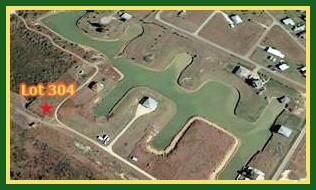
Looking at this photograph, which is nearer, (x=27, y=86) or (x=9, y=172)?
(x=9, y=172)

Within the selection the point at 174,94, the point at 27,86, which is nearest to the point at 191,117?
the point at 174,94

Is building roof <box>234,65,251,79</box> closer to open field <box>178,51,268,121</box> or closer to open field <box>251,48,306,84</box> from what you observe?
open field <box>178,51,268,121</box>

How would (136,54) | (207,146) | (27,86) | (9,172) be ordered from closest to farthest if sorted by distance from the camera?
(9,172) < (207,146) < (27,86) < (136,54)

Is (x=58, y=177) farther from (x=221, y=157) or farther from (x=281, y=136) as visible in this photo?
(x=281, y=136)

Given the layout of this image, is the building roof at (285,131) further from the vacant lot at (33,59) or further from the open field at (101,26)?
the vacant lot at (33,59)

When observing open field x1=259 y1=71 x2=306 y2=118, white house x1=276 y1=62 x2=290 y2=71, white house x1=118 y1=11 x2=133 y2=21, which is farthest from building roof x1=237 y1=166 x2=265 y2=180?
white house x1=118 y1=11 x2=133 y2=21

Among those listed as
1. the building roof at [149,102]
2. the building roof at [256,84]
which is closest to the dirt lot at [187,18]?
the building roof at [256,84]
